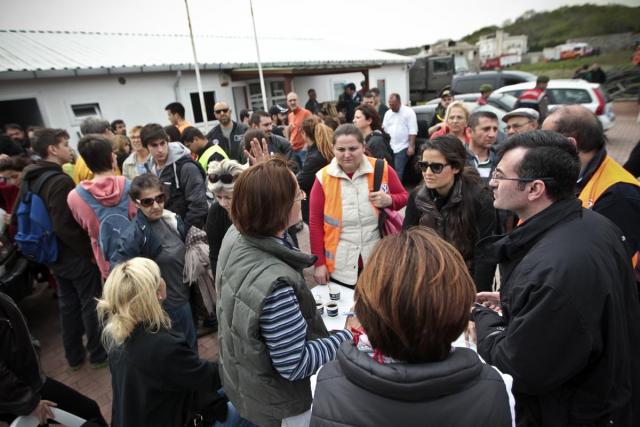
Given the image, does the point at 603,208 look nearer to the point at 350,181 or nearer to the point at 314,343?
the point at 350,181

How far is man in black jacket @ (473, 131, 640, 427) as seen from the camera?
1.36 metres

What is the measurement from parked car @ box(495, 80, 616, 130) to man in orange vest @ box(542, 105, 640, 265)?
947 cm

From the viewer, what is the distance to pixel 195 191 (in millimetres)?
3854

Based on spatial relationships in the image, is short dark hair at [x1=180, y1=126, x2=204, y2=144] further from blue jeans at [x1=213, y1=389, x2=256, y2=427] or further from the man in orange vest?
the man in orange vest

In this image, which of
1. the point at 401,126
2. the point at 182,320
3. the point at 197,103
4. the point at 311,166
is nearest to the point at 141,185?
the point at 182,320

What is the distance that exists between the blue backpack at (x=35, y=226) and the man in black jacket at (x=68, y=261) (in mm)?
41

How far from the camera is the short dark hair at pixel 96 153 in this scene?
326cm

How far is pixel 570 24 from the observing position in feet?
205

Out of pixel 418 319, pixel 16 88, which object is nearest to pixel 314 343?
pixel 418 319

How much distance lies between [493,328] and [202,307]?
9.78 ft

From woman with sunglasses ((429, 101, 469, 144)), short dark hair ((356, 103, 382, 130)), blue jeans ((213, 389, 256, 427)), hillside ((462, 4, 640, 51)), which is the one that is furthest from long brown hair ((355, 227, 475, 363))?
hillside ((462, 4, 640, 51))

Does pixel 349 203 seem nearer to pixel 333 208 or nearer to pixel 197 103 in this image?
pixel 333 208

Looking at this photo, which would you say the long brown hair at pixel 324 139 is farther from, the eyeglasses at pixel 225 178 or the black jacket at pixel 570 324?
the black jacket at pixel 570 324

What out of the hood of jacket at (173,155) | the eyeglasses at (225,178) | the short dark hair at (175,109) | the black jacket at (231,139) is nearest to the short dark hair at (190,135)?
the black jacket at (231,139)
